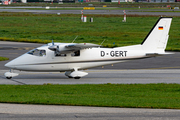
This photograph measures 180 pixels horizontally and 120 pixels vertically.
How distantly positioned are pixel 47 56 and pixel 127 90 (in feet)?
23.4

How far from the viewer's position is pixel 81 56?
22484 millimetres

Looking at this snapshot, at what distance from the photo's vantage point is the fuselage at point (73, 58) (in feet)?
72.7

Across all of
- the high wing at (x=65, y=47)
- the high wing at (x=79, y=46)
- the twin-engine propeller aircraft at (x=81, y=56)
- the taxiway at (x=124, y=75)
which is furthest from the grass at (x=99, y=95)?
the twin-engine propeller aircraft at (x=81, y=56)

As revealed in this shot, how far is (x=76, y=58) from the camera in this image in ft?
73.8

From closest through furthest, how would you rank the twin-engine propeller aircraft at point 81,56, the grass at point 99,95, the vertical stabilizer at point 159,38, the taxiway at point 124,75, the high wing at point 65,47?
1. the grass at point 99,95
2. the high wing at point 65,47
3. the taxiway at point 124,75
4. the twin-engine propeller aircraft at point 81,56
5. the vertical stabilizer at point 159,38

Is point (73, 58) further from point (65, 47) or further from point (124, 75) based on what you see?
point (124, 75)

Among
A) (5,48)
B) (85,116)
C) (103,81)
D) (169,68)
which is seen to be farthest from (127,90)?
(5,48)

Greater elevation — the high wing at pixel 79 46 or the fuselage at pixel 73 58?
the high wing at pixel 79 46

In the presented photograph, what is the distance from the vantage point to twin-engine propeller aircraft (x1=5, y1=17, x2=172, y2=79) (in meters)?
22.1

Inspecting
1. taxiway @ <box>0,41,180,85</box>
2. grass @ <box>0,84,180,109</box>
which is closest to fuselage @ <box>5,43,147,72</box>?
taxiway @ <box>0,41,180,85</box>

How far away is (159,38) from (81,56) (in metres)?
5.58

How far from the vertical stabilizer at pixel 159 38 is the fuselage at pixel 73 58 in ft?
2.18

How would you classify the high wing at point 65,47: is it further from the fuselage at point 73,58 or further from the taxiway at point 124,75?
the taxiway at point 124,75

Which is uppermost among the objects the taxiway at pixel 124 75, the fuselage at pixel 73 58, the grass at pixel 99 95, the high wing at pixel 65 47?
the high wing at pixel 65 47
